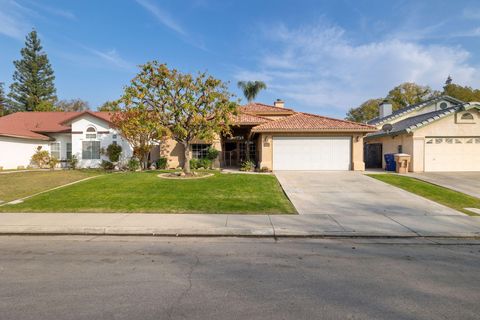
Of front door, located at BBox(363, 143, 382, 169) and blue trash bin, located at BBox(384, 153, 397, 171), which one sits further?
front door, located at BBox(363, 143, 382, 169)

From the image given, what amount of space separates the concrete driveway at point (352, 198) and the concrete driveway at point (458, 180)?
3026 millimetres

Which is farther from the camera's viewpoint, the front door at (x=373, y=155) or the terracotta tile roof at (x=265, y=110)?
the terracotta tile roof at (x=265, y=110)

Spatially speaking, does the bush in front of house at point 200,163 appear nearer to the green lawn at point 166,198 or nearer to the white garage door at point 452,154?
the green lawn at point 166,198

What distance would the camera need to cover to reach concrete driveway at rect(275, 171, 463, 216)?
8457mm

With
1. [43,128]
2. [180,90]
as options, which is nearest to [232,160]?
[180,90]

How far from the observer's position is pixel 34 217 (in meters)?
7.50

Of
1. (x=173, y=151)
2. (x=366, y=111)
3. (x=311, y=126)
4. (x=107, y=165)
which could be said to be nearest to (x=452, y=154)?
(x=311, y=126)

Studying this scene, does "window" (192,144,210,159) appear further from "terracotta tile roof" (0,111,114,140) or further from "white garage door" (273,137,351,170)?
"terracotta tile roof" (0,111,114,140)

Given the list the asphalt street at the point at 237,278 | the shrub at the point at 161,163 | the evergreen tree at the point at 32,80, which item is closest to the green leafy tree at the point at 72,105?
the evergreen tree at the point at 32,80

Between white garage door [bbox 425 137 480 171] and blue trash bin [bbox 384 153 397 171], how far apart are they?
189 cm

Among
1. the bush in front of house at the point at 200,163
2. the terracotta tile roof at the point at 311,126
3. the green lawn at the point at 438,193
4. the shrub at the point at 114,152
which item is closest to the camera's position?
the green lawn at the point at 438,193

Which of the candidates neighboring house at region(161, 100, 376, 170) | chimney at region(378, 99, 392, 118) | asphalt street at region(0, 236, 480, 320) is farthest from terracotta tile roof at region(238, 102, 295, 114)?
asphalt street at region(0, 236, 480, 320)

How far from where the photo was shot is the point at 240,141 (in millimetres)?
22906

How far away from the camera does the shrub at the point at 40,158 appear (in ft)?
72.0
